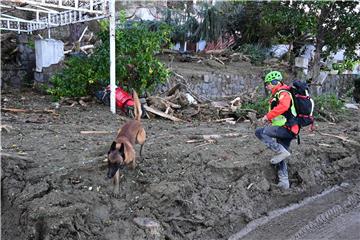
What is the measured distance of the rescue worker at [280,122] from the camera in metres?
5.55

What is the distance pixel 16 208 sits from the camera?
4.55m

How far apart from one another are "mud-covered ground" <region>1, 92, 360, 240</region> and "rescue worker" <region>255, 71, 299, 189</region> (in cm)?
31

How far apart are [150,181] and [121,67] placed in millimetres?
4868

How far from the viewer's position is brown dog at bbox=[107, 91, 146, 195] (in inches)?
181

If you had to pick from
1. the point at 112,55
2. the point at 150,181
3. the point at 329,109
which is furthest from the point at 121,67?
the point at 329,109

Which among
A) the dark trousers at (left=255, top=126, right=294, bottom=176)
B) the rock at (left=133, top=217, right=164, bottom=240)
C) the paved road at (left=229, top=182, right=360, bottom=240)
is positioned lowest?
the paved road at (left=229, top=182, right=360, bottom=240)

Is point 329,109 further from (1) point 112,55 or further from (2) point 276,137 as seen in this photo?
(1) point 112,55

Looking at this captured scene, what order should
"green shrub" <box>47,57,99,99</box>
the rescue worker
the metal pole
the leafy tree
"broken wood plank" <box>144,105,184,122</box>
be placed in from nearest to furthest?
the rescue worker → the metal pole → "broken wood plank" <box>144,105,184,122</box> → "green shrub" <box>47,57,99,99</box> → the leafy tree

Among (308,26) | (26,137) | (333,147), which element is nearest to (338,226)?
(333,147)

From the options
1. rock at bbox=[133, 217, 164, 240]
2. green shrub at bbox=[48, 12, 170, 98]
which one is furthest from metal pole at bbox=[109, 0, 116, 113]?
rock at bbox=[133, 217, 164, 240]

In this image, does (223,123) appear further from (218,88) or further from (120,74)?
(218,88)

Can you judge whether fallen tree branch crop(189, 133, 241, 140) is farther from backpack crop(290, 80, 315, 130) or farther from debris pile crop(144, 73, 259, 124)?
backpack crop(290, 80, 315, 130)

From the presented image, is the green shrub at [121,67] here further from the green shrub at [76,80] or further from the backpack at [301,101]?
the backpack at [301,101]

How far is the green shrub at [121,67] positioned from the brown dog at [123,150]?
447cm
